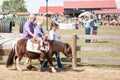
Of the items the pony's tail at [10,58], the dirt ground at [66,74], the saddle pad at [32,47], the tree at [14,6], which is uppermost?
the tree at [14,6]

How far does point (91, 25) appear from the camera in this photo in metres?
18.0

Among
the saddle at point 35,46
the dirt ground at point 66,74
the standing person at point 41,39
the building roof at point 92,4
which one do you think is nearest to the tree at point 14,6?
→ the building roof at point 92,4

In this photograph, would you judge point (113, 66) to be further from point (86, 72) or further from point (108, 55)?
point (108, 55)

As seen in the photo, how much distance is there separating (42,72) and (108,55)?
459 cm

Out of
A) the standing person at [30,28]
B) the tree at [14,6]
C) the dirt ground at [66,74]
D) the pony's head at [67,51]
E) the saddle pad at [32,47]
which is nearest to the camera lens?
the dirt ground at [66,74]

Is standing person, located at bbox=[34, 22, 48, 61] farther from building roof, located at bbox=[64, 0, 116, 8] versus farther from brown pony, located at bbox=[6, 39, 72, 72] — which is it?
building roof, located at bbox=[64, 0, 116, 8]

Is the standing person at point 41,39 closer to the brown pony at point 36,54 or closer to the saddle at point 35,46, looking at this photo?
the saddle at point 35,46

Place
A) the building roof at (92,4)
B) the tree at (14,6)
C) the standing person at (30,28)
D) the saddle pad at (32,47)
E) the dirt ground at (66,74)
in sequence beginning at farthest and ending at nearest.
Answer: the tree at (14,6) → the building roof at (92,4) → the standing person at (30,28) → the saddle pad at (32,47) → the dirt ground at (66,74)

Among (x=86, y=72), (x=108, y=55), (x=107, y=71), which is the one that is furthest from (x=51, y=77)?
(x=108, y=55)

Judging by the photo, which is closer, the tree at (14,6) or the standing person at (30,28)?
the standing person at (30,28)

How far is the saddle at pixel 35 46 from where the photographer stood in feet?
29.4

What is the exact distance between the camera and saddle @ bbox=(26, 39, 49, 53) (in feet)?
29.4

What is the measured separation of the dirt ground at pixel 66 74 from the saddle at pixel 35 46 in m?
0.67

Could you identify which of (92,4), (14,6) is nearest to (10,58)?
(92,4)
